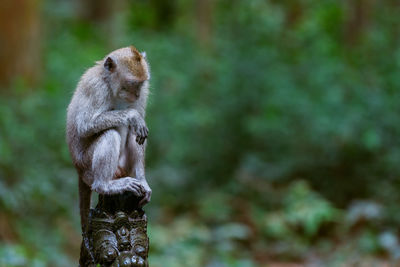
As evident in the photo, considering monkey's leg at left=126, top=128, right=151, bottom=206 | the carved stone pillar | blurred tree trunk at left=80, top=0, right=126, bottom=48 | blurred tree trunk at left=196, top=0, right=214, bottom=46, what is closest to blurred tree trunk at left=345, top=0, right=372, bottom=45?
blurred tree trunk at left=196, top=0, right=214, bottom=46

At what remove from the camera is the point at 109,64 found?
13.4 feet

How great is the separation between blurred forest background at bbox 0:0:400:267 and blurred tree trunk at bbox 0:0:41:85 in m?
0.02

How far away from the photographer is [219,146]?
1200 centimetres

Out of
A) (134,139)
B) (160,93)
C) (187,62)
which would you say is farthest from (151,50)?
(134,139)

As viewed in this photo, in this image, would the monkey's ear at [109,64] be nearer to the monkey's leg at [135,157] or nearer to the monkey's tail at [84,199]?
the monkey's leg at [135,157]

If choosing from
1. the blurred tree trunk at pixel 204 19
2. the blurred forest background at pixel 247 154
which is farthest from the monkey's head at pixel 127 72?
the blurred tree trunk at pixel 204 19

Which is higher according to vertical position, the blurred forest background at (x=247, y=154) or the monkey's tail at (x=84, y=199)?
the blurred forest background at (x=247, y=154)

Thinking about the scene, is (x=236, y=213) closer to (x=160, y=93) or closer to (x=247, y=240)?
(x=247, y=240)

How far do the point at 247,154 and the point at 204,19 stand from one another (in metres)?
8.81

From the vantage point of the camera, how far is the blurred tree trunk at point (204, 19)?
63.6 feet

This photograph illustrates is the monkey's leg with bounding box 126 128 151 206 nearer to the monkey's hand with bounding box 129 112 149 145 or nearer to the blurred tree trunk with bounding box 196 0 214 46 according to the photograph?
the monkey's hand with bounding box 129 112 149 145

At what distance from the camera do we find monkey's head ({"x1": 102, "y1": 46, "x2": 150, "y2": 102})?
3979 millimetres

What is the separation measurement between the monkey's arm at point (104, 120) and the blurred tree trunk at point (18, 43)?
28.5ft

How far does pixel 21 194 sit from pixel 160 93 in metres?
6.32
